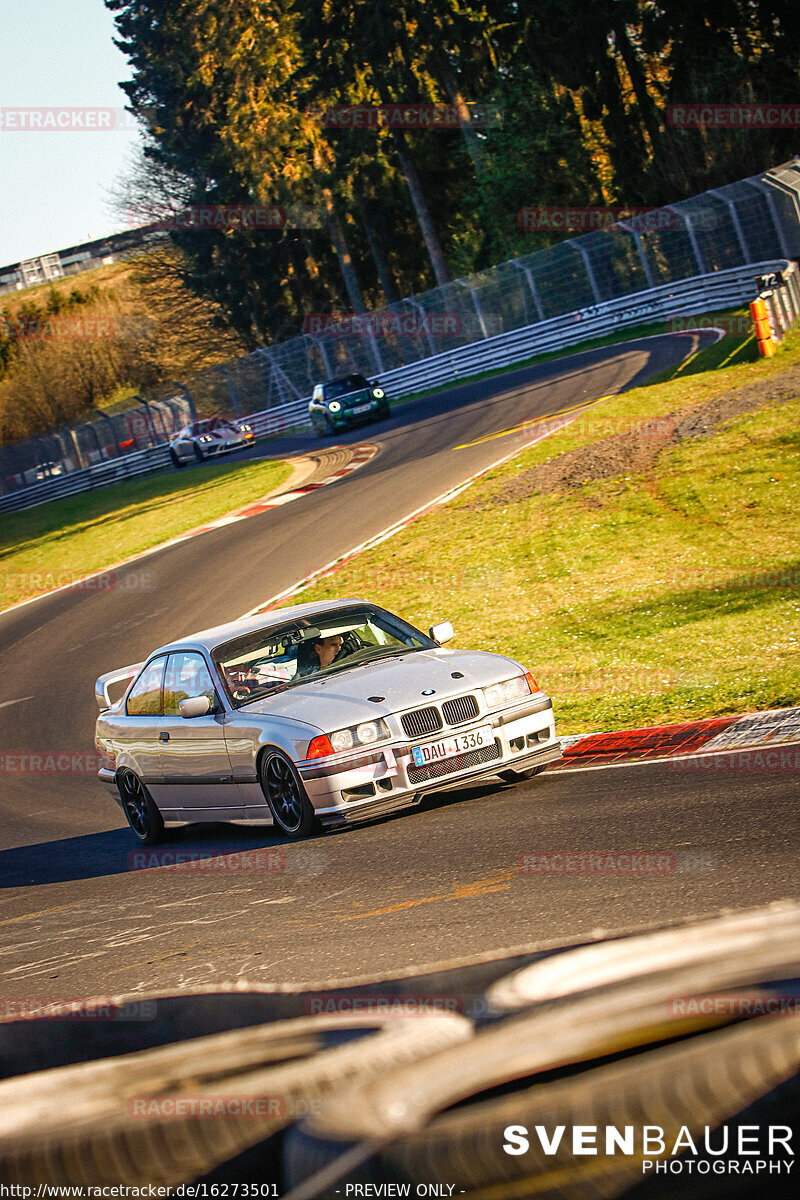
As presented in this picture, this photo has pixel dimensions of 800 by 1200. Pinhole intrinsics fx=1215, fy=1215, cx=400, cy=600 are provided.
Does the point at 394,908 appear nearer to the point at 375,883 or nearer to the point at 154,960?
the point at 375,883

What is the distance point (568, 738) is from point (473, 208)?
1968 inches

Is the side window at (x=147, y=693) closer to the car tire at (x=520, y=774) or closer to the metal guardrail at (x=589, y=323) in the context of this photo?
the car tire at (x=520, y=774)

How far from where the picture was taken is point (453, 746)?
7664 millimetres

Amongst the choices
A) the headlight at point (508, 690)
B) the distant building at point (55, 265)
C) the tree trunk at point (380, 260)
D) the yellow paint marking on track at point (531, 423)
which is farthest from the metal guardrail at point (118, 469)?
the distant building at point (55, 265)

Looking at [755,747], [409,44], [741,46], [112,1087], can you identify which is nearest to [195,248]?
[409,44]

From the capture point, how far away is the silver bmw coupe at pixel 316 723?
7555 millimetres

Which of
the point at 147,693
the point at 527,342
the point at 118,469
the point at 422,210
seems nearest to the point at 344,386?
the point at 527,342

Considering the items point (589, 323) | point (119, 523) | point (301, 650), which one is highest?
point (589, 323)

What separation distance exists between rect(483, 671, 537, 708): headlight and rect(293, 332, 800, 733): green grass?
1.53 m

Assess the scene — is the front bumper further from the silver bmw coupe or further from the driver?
the driver

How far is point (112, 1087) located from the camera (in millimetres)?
2666

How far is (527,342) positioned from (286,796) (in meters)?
32.4

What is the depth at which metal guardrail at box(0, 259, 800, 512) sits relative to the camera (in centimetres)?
2986

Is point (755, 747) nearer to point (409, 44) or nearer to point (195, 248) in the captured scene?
point (409, 44)
